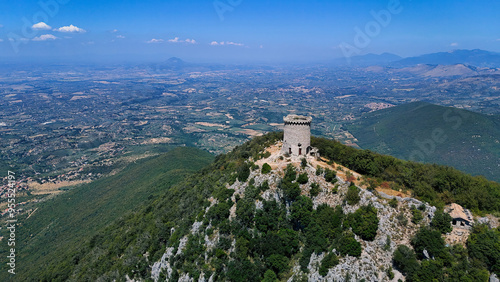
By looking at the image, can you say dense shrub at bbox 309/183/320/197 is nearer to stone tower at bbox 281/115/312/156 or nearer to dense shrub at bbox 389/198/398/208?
stone tower at bbox 281/115/312/156

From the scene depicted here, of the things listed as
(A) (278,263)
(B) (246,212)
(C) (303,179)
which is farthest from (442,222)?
(B) (246,212)

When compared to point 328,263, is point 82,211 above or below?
below

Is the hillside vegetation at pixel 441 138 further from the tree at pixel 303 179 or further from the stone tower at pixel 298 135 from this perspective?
the tree at pixel 303 179

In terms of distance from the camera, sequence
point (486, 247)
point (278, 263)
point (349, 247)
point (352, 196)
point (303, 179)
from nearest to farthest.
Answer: point (486, 247), point (349, 247), point (278, 263), point (352, 196), point (303, 179)

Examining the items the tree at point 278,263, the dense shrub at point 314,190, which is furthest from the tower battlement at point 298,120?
the tree at point 278,263

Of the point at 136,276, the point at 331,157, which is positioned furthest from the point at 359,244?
the point at 136,276

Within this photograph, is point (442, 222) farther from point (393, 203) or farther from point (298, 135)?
point (298, 135)

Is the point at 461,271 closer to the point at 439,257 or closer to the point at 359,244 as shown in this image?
the point at 439,257
